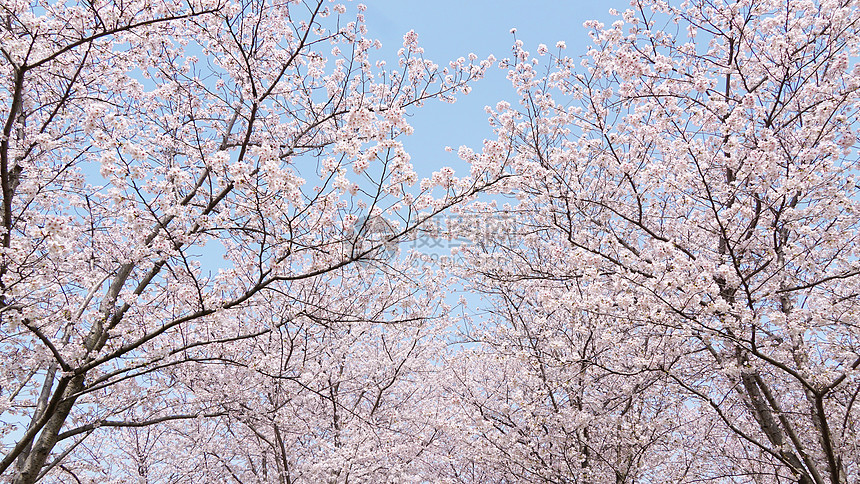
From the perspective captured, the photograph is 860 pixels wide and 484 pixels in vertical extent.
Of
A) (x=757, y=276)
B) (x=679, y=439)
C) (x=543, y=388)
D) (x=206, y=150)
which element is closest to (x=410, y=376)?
(x=543, y=388)

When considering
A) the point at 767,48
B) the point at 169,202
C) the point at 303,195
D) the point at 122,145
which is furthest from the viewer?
the point at 767,48

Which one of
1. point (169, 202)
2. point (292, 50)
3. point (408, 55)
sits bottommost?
point (169, 202)

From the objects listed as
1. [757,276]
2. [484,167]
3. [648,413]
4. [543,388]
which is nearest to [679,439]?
[648,413]

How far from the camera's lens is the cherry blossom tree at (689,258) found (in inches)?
198

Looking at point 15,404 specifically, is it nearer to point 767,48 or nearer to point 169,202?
point 169,202

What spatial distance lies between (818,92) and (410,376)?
30.8ft

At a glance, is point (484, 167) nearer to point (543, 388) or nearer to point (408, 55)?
point (408, 55)

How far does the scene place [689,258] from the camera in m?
5.20

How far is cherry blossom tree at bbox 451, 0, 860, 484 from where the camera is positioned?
5.04 metres

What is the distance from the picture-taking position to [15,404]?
20.1ft

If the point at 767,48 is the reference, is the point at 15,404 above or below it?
below

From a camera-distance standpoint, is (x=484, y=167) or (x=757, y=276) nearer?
(x=484, y=167)

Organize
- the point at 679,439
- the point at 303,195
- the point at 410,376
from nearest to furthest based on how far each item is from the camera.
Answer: the point at 303,195 < the point at 679,439 < the point at 410,376

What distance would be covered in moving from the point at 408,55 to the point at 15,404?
643 cm
